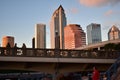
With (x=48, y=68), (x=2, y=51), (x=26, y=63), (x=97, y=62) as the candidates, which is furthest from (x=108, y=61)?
(x=2, y=51)

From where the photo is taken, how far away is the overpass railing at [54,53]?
98.7 ft

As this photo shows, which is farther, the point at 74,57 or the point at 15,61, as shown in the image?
the point at 74,57

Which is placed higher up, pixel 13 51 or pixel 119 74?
pixel 13 51

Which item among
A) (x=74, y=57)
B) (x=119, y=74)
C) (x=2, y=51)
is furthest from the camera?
(x=74, y=57)

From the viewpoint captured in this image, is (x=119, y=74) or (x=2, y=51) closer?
(x=119, y=74)

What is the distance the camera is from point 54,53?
31.5 m

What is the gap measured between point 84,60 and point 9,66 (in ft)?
27.6

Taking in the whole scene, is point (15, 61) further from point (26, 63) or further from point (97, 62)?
point (97, 62)

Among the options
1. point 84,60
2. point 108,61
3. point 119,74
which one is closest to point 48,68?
point 84,60

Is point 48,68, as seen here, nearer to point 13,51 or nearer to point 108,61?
point 13,51

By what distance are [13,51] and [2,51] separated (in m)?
1.14

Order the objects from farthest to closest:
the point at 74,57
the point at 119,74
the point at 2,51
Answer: the point at 74,57, the point at 2,51, the point at 119,74

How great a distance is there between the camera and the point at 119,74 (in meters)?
19.9

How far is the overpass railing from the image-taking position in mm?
30094
